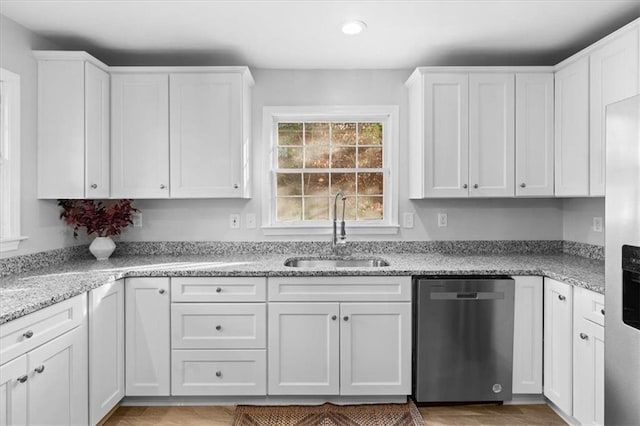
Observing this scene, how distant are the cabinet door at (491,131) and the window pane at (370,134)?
0.74m

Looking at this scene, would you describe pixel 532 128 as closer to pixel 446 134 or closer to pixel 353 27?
pixel 446 134

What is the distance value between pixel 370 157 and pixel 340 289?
49.5 inches

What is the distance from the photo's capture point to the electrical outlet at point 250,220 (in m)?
3.28

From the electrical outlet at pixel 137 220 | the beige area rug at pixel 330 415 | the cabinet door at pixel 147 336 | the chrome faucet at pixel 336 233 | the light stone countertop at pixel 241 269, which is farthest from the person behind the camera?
the electrical outlet at pixel 137 220

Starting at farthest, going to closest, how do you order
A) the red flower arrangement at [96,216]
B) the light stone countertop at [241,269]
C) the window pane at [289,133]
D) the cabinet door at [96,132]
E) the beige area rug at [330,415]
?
1. the window pane at [289,133]
2. the red flower arrangement at [96,216]
3. the cabinet door at [96,132]
4. the beige area rug at [330,415]
5. the light stone countertop at [241,269]

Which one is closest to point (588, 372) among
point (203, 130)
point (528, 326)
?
point (528, 326)

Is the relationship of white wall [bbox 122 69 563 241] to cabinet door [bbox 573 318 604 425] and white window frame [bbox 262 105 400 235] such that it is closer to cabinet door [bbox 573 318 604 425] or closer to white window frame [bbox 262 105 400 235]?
white window frame [bbox 262 105 400 235]

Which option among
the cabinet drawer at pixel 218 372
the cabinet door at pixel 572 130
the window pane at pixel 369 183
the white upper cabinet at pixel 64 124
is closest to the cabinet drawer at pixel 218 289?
the cabinet drawer at pixel 218 372

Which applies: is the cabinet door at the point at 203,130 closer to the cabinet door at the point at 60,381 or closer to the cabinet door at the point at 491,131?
the cabinet door at the point at 60,381

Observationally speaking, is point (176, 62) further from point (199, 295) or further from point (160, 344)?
point (160, 344)

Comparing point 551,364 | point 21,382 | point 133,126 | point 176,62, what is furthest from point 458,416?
point 176,62

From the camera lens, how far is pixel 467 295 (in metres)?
2.54

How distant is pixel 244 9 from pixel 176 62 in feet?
3.44

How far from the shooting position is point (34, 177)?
262cm
